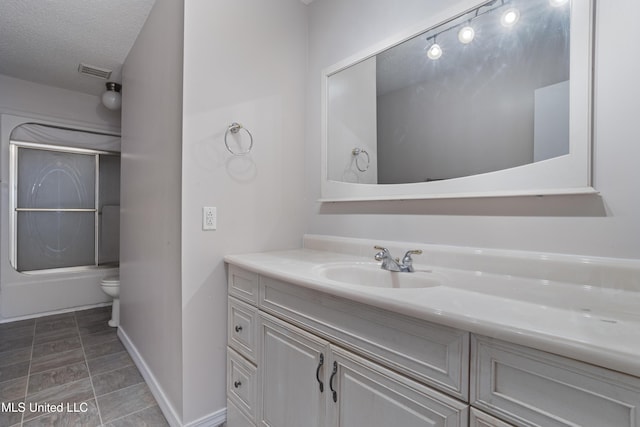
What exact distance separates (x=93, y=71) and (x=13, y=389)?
2.68 metres

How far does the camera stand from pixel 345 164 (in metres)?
Answer: 1.76

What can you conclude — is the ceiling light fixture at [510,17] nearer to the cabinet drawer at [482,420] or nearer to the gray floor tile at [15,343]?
the cabinet drawer at [482,420]

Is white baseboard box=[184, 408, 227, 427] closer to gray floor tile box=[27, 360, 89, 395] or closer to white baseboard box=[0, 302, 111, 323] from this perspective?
gray floor tile box=[27, 360, 89, 395]

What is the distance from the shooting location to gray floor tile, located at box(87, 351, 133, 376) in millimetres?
2076

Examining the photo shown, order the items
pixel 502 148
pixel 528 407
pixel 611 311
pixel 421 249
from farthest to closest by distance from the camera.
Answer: pixel 421 249, pixel 502 148, pixel 611 311, pixel 528 407

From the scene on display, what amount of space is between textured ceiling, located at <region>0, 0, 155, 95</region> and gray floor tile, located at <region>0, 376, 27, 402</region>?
8.07 feet

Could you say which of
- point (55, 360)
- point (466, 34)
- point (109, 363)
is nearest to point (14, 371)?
point (55, 360)

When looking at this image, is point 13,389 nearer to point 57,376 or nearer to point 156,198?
point 57,376

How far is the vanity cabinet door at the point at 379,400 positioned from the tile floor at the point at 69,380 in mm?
1224

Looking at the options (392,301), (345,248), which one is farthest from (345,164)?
(392,301)

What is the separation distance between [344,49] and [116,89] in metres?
2.76

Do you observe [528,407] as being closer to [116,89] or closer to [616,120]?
[616,120]

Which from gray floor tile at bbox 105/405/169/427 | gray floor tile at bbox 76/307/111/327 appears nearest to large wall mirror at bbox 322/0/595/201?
gray floor tile at bbox 105/405/169/427

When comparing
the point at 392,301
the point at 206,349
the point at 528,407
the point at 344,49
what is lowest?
the point at 206,349
